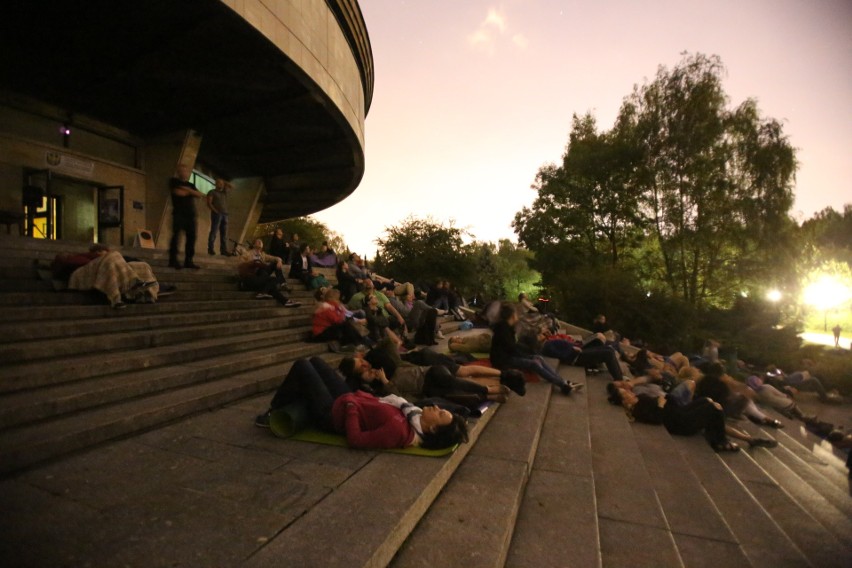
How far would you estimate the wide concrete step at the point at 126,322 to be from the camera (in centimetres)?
405

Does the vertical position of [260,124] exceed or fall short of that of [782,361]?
it exceeds it

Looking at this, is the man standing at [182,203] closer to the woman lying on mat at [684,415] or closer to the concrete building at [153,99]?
the concrete building at [153,99]

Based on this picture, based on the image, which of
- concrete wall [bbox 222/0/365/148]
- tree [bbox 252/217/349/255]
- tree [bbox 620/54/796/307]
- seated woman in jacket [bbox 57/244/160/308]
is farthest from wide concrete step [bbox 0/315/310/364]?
tree [bbox 252/217/349/255]

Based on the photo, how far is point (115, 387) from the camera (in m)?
3.55

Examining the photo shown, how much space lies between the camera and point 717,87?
20.7 metres

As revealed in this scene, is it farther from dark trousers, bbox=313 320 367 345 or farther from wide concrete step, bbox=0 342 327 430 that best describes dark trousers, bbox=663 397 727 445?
wide concrete step, bbox=0 342 327 430

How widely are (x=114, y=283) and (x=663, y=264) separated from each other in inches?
995

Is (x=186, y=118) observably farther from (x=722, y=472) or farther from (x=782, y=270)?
(x=782, y=270)

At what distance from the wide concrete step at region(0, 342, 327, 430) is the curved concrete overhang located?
7.12 meters

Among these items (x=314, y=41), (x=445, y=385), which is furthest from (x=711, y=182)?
(x=445, y=385)

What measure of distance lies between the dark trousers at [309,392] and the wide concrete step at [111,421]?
0.83 metres

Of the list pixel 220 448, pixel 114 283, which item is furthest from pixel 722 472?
pixel 114 283

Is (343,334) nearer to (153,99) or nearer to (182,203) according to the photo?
(182,203)

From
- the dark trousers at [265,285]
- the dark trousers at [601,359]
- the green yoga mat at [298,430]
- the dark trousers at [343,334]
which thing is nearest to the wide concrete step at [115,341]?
the dark trousers at [343,334]
